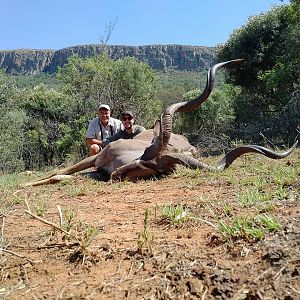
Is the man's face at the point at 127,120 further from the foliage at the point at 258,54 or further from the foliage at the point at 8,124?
the foliage at the point at 8,124

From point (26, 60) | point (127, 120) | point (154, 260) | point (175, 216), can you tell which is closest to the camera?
point (154, 260)

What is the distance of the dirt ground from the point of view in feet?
5.88

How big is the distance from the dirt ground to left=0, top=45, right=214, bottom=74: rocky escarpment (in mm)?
73092

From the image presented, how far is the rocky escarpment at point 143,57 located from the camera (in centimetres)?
7721

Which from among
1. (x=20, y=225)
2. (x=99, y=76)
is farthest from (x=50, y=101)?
(x=20, y=225)

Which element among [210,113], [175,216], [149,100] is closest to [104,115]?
[175,216]

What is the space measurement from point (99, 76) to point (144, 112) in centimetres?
271

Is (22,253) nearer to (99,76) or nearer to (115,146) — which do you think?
(115,146)

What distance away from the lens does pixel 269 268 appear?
5.98 feet

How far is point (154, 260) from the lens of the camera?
6.95ft

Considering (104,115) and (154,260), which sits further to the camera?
(104,115)

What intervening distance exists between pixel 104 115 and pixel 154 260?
6.26 metres

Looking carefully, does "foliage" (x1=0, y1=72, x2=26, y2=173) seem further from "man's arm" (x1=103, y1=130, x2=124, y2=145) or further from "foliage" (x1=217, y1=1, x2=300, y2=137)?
"man's arm" (x1=103, y1=130, x2=124, y2=145)

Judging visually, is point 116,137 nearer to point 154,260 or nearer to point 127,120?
point 127,120
